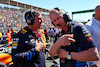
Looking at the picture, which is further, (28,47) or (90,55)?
(28,47)

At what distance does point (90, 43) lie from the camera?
108cm

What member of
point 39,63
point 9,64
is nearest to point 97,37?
point 39,63

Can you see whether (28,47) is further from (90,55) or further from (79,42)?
(90,55)

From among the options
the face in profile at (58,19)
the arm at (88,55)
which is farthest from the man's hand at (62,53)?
the face in profile at (58,19)

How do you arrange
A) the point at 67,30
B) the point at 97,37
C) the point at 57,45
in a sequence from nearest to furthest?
the point at 57,45 < the point at 67,30 < the point at 97,37

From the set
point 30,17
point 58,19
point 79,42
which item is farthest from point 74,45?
point 30,17

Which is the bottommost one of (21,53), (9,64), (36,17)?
(9,64)

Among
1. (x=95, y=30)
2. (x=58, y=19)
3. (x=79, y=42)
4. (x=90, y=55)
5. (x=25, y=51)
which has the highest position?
(x=58, y=19)

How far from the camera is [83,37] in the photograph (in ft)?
3.71

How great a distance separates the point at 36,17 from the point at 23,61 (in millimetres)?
848

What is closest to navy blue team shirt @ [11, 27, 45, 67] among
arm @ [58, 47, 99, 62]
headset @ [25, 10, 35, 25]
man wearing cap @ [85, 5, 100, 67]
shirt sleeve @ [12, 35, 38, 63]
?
shirt sleeve @ [12, 35, 38, 63]

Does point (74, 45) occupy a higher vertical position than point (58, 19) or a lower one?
lower

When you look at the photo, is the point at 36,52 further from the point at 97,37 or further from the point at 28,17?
the point at 97,37

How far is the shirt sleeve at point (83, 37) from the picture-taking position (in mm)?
1086
